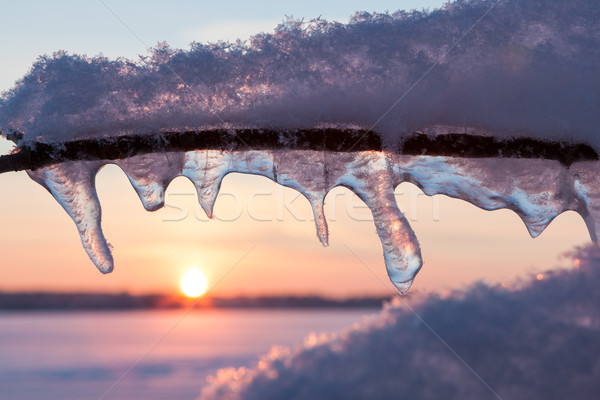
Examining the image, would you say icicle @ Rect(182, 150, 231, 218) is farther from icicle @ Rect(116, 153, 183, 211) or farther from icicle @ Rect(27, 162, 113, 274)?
icicle @ Rect(27, 162, 113, 274)

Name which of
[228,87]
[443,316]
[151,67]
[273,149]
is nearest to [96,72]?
[151,67]

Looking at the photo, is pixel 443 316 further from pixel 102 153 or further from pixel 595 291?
pixel 102 153

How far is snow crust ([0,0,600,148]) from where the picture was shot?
132 centimetres

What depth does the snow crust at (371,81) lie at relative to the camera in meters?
1.32

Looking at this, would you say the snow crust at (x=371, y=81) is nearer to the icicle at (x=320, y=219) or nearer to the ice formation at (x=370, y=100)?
the ice formation at (x=370, y=100)

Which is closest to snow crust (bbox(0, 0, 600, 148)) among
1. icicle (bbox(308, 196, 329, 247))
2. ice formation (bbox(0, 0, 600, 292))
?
ice formation (bbox(0, 0, 600, 292))

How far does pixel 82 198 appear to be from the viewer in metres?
1.73

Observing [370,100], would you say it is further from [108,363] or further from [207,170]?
[108,363]

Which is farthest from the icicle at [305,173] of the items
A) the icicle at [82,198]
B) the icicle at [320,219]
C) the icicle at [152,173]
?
the icicle at [82,198]

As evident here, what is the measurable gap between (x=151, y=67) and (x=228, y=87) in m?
0.22

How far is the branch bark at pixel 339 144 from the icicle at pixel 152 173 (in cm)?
6

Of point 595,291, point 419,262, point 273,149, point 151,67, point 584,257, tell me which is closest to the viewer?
point 595,291

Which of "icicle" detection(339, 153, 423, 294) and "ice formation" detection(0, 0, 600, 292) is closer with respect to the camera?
"ice formation" detection(0, 0, 600, 292)

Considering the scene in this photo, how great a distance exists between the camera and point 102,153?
141 centimetres
